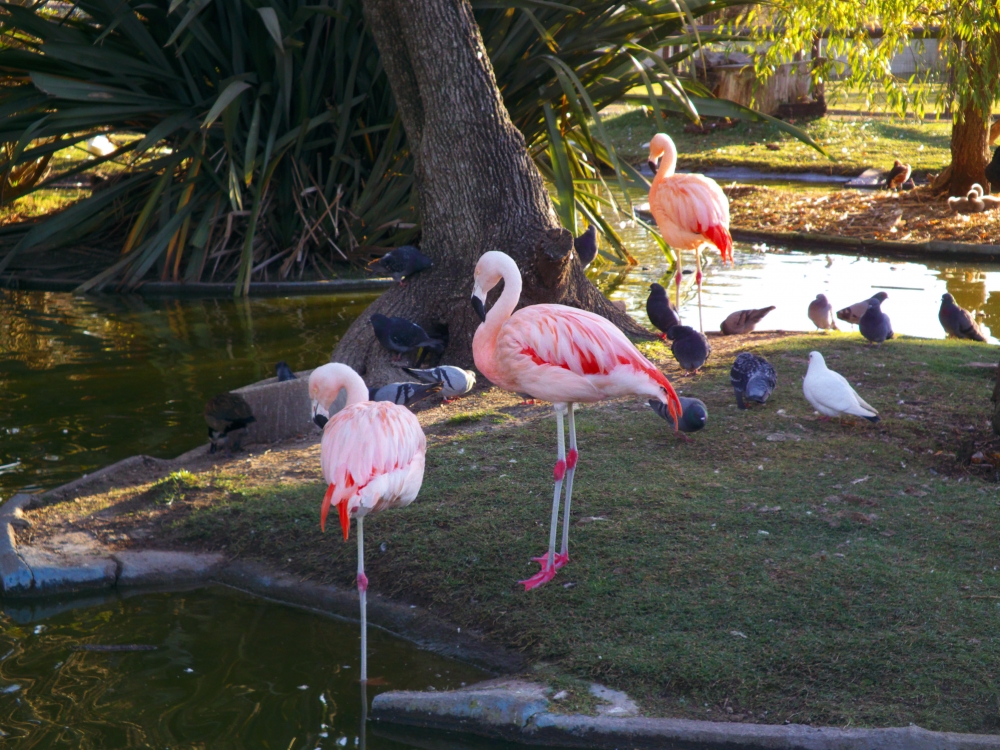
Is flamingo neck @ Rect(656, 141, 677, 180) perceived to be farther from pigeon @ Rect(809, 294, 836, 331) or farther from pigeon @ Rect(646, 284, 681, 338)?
pigeon @ Rect(809, 294, 836, 331)

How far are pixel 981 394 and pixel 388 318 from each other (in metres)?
4.31

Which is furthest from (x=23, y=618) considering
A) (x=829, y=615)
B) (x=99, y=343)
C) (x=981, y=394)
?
(x=981, y=394)

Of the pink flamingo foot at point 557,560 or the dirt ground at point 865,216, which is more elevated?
the dirt ground at point 865,216

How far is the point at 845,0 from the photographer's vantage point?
320 inches

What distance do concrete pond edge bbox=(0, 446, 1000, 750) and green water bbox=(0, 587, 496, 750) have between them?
8cm

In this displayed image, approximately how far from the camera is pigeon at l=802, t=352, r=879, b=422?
589 centimetres

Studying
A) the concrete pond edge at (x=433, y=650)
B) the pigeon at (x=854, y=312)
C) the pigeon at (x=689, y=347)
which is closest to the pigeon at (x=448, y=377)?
the pigeon at (x=689, y=347)

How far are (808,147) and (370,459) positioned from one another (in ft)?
71.2

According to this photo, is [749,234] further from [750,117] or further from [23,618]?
[23,618]

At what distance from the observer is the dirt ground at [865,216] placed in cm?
1419

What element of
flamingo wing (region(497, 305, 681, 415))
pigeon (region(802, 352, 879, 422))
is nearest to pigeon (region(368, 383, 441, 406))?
flamingo wing (region(497, 305, 681, 415))

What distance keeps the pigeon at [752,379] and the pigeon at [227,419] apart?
3259 millimetres

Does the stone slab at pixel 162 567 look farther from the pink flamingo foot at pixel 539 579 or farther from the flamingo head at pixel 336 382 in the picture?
the pink flamingo foot at pixel 539 579

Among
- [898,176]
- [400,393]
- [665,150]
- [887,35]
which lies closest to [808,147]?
[898,176]
